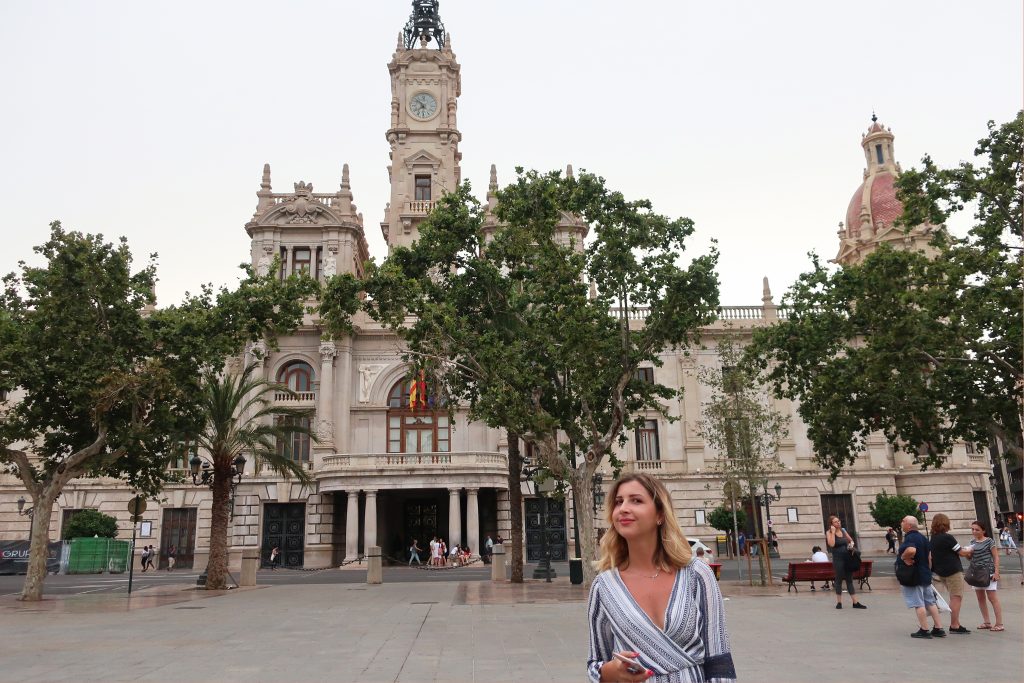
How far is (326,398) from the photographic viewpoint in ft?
142

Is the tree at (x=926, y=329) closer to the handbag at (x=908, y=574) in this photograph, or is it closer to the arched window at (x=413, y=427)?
the handbag at (x=908, y=574)

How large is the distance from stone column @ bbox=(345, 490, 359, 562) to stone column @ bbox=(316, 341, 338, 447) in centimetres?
380

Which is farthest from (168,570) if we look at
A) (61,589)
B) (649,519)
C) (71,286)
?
(649,519)

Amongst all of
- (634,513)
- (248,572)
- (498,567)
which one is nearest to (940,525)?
(634,513)

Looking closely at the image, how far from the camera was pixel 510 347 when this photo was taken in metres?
21.4

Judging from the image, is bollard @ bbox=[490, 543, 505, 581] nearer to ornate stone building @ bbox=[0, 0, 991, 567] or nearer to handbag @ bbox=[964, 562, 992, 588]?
ornate stone building @ bbox=[0, 0, 991, 567]

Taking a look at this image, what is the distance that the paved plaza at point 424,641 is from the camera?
365 inches

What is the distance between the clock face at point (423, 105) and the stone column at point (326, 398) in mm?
16116

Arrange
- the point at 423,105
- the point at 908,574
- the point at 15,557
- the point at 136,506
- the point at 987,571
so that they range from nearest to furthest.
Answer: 1. the point at 908,574
2. the point at 987,571
3. the point at 136,506
4. the point at 15,557
5. the point at 423,105

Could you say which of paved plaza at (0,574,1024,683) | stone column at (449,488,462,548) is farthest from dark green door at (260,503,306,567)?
paved plaza at (0,574,1024,683)

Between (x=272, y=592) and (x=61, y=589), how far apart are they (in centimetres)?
827

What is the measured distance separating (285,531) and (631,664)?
137 feet

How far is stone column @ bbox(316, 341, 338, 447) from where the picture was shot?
42.9m

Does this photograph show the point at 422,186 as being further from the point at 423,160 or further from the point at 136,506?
the point at 136,506
